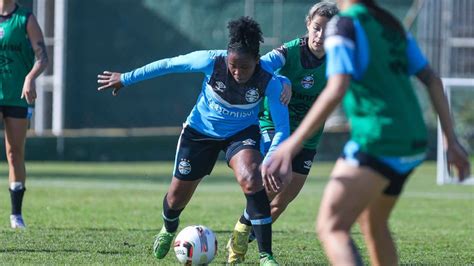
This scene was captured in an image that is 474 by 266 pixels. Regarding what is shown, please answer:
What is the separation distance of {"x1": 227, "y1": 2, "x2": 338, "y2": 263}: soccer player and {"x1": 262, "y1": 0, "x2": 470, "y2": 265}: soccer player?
2.90 m

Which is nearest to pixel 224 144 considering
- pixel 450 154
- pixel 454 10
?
pixel 450 154

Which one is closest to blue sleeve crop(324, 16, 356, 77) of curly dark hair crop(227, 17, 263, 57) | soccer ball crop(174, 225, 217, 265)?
curly dark hair crop(227, 17, 263, 57)

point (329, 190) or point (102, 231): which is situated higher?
point (329, 190)

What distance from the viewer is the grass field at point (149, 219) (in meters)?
9.02

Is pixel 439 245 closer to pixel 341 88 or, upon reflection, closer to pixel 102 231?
pixel 102 231

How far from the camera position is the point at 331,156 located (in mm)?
25688

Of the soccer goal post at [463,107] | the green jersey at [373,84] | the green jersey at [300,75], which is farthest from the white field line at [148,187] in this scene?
the green jersey at [373,84]

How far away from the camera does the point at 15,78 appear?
10.9 m

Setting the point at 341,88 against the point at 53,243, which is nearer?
the point at 341,88

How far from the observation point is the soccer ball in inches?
318

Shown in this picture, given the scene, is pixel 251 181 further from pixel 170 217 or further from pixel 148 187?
pixel 148 187

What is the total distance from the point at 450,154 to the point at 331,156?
1977cm

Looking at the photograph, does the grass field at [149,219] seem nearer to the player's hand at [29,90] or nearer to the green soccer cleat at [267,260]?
the green soccer cleat at [267,260]

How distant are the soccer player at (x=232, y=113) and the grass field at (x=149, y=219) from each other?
2.44ft
